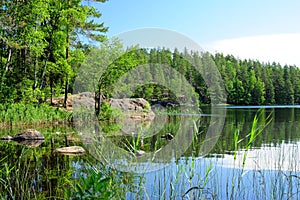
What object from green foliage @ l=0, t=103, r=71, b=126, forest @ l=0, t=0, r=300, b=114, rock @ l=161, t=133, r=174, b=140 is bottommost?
rock @ l=161, t=133, r=174, b=140

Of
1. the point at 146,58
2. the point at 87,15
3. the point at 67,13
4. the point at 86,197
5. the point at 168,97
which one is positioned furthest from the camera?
the point at 87,15

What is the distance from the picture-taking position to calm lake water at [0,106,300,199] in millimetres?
4082

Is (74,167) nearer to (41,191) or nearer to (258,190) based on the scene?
(41,191)

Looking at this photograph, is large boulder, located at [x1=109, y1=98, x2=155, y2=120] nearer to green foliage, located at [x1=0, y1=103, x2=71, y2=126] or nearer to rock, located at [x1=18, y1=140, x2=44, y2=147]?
green foliage, located at [x1=0, y1=103, x2=71, y2=126]

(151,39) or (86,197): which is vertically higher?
(151,39)

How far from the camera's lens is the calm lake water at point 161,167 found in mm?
4082

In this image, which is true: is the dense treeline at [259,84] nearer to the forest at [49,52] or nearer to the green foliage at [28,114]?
the forest at [49,52]

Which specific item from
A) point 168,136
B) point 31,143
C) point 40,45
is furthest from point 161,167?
point 40,45

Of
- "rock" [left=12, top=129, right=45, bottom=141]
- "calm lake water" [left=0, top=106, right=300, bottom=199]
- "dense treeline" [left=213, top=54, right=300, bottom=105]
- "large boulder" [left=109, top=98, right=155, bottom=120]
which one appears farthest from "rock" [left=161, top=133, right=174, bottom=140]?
"dense treeline" [left=213, top=54, right=300, bottom=105]

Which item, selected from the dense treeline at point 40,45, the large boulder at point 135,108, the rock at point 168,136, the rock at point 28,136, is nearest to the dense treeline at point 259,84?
the dense treeline at point 40,45

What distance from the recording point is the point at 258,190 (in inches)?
209

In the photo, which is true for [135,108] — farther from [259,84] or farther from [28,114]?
[259,84]

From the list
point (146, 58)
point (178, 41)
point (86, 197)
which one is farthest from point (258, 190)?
point (146, 58)

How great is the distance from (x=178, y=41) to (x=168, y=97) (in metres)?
3.52
